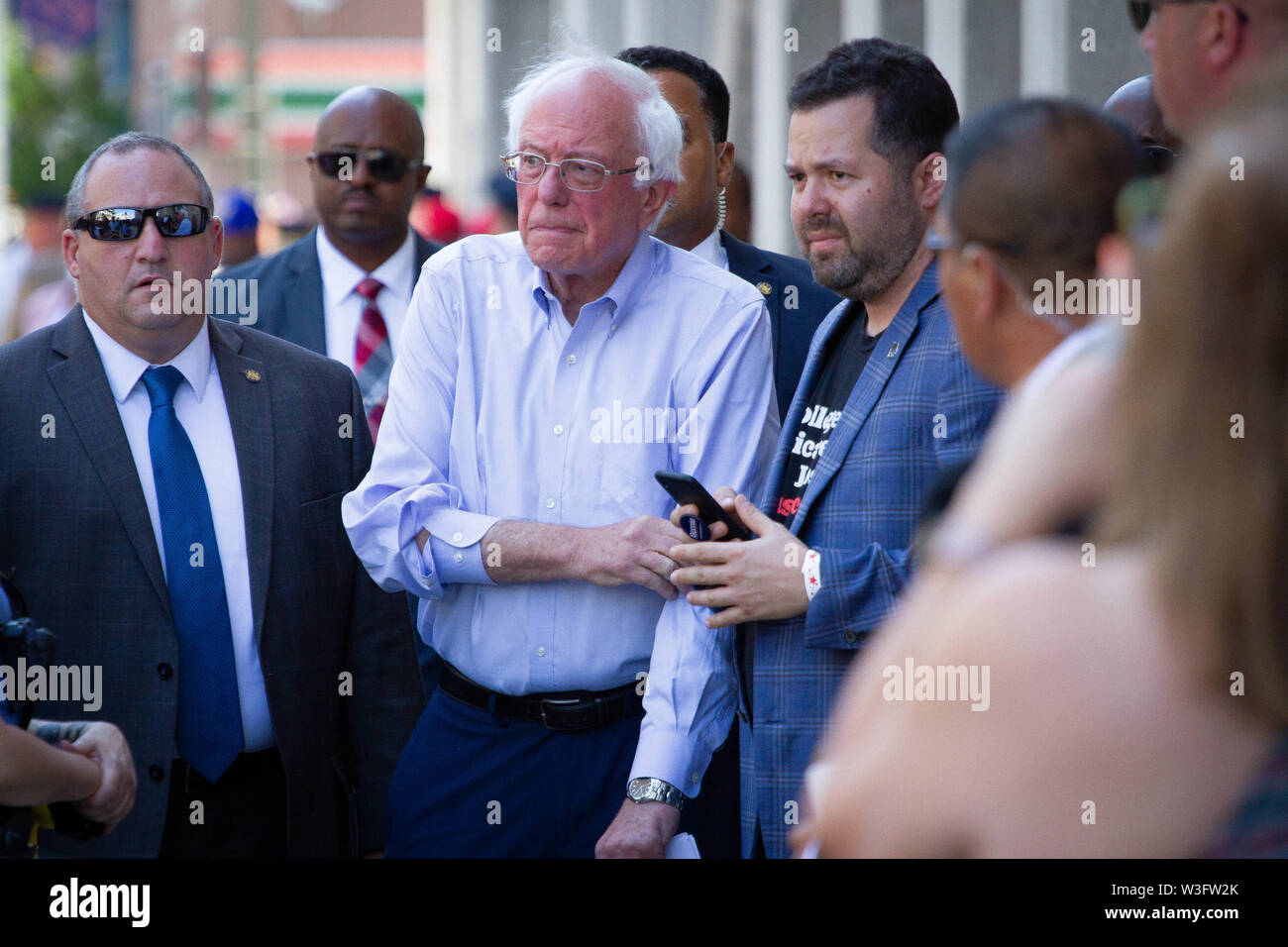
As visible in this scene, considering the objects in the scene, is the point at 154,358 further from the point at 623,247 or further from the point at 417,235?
the point at 417,235

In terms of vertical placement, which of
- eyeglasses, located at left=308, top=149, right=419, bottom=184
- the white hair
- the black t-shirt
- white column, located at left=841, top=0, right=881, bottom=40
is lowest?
the black t-shirt

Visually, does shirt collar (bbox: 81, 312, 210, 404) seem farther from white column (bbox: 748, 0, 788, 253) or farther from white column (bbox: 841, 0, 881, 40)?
white column (bbox: 748, 0, 788, 253)

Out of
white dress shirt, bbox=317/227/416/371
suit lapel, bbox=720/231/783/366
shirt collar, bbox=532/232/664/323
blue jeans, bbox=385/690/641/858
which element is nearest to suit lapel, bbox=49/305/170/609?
blue jeans, bbox=385/690/641/858

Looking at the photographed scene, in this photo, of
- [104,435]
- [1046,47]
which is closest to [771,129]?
[1046,47]

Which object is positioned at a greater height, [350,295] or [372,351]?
[350,295]

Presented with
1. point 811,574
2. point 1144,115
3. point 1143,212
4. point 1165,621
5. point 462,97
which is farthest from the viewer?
point 462,97

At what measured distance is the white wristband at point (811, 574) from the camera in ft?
9.32

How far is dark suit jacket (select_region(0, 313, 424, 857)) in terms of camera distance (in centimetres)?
322

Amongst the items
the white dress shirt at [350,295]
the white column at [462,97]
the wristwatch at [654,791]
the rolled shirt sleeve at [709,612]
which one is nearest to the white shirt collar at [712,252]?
Answer: the white dress shirt at [350,295]

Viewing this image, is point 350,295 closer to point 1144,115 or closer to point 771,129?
point 1144,115

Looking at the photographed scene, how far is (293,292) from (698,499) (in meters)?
2.61

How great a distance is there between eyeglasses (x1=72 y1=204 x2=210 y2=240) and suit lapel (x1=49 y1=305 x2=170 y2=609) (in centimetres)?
27

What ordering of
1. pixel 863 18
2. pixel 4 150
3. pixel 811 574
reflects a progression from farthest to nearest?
1. pixel 4 150
2. pixel 863 18
3. pixel 811 574

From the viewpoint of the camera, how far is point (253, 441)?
Answer: 3455mm
